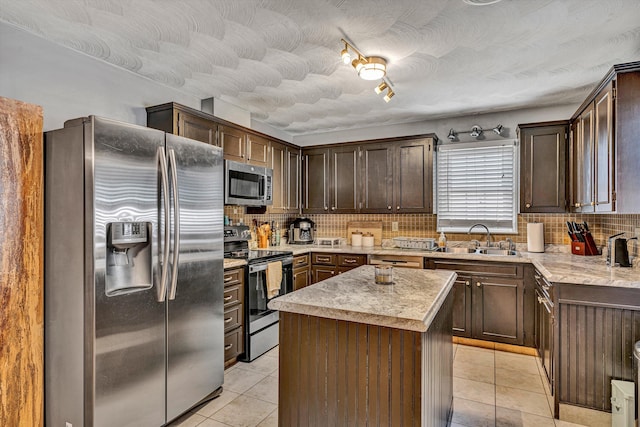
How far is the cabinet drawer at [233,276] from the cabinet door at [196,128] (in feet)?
4.04

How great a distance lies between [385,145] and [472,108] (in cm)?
108

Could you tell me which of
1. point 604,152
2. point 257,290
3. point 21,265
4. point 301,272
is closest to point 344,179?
point 301,272

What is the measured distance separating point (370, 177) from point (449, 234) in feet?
4.05

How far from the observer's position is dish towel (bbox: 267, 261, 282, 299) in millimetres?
3484

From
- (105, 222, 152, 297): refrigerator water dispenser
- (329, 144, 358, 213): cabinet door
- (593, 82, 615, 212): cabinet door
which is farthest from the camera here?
(329, 144, 358, 213): cabinet door

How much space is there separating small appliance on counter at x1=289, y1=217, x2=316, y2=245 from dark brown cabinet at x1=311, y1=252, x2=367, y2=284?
67 centimetres

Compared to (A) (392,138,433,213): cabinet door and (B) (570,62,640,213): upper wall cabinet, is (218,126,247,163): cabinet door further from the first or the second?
(B) (570,62,640,213): upper wall cabinet

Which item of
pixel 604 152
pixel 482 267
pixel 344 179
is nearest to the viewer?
pixel 604 152

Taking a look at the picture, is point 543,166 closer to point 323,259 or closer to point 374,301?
point 323,259

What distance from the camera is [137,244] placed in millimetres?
2066

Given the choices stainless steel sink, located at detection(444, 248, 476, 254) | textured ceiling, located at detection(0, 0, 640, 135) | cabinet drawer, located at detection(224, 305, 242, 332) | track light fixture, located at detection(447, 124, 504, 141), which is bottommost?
cabinet drawer, located at detection(224, 305, 242, 332)

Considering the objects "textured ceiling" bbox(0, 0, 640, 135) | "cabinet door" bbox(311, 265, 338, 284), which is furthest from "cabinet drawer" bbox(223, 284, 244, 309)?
"textured ceiling" bbox(0, 0, 640, 135)

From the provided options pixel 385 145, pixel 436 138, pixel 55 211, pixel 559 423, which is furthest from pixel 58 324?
pixel 436 138

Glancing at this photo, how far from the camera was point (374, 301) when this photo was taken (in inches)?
63.7
